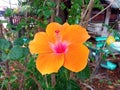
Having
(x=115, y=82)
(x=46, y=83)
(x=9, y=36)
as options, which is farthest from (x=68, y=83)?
(x=115, y=82)

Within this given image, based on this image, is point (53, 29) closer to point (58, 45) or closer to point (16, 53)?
point (58, 45)

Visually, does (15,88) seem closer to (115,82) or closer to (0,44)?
(0,44)

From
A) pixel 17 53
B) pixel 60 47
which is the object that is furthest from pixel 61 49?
pixel 17 53

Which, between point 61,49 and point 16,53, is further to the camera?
point 16,53

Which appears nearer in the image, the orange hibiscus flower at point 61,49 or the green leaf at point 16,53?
the orange hibiscus flower at point 61,49

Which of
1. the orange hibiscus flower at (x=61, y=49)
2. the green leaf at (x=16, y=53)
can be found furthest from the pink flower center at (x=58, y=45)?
the green leaf at (x=16, y=53)

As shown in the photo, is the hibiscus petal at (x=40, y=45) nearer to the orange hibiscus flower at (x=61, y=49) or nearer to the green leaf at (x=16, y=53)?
the orange hibiscus flower at (x=61, y=49)
